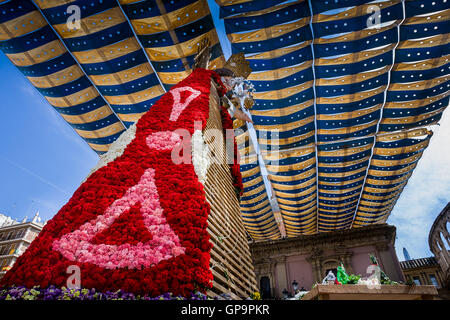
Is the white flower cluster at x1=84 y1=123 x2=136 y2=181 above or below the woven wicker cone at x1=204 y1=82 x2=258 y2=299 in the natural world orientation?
above

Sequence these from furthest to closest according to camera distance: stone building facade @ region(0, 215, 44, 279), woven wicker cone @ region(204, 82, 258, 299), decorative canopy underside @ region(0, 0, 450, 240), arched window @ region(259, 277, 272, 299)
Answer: stone building facade @ region(0, 215, 44, 279), arched window @ region(259, 277, 272, 299), decorative canopy underside @ region(0, 0, 450, 240), woven wicker cone @ region(204, 82, 258, 299)

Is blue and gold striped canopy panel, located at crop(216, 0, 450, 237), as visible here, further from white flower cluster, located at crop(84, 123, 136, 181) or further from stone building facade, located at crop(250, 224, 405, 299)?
white flower cluster, located at crop(84, 123, 136, 181)

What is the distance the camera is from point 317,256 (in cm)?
1393

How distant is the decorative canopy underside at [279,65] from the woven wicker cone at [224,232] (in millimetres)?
2693

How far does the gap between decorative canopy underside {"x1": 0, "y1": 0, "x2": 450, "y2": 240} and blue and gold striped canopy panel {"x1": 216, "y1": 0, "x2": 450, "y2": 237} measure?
29mm

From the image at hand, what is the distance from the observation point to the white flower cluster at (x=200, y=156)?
282cm

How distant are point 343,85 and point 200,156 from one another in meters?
5.75

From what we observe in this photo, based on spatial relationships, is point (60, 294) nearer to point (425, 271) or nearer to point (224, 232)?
point (224, 232)

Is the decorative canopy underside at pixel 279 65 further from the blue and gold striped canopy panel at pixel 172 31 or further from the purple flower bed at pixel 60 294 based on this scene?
the purple flower bed at pixel 60 294

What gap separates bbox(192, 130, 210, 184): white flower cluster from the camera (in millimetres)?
2818

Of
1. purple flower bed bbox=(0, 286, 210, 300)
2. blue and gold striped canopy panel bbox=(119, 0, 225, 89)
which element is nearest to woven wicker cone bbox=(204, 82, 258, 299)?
purple flower bed bbox=(0, 286, 210, 300)

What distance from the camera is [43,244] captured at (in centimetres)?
187

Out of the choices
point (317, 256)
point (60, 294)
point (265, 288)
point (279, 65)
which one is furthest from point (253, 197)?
point (60, 294)

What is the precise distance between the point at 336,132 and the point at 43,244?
8633mm
